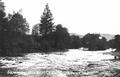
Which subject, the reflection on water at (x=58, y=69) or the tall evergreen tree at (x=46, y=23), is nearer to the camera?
the reflection on water at (x=58, y=69)

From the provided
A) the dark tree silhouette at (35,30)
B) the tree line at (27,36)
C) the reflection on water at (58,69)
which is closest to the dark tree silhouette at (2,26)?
the tree line at (27,36)

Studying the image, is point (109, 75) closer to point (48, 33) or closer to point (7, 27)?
point (7, 27)

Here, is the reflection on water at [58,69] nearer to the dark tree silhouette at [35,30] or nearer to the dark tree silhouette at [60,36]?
the dark tree silhouette at [60,36]

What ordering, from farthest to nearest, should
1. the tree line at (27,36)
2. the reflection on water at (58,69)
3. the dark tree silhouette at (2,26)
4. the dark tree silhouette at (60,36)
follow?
1. the dark tree silhouette at (60,36)
2. the tree line at (27,36)
3. the dark tree silhouette at (2,26)
4. the reflection on water at (58,69)

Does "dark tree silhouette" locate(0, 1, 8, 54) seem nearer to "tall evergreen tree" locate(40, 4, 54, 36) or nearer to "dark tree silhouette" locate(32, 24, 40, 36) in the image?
"tall evergreen tree" locate(40, 4, 54, 36)

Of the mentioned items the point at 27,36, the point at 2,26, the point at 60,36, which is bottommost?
the point at 27,36

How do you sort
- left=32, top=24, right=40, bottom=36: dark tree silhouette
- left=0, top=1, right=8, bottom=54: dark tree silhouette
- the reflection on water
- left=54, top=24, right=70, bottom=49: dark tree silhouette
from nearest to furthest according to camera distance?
the reflection on water → left=0, top=1, right=8, bottom=54: dark tree silhouette → left=54, top=24, right=70, bottom=49: dark tree silhouette → left=32, top=24, right=40, bottom=36: dark tree silhouette

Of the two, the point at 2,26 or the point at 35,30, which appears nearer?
the point at 2,26

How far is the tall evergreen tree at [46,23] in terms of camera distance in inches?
3054

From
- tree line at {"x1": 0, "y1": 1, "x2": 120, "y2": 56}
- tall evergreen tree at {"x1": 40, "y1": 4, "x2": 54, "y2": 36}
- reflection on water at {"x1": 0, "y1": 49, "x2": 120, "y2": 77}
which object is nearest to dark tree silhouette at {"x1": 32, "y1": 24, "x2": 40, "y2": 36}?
tree line at {"x1": 0, "y1": 1, "x2": 120, "y2": 56}

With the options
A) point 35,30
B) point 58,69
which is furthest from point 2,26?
point 35,30

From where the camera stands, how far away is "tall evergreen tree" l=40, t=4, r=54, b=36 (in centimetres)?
7756

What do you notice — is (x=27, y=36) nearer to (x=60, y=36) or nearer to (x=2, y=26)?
(x=2, y=26)

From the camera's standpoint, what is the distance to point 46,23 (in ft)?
257
